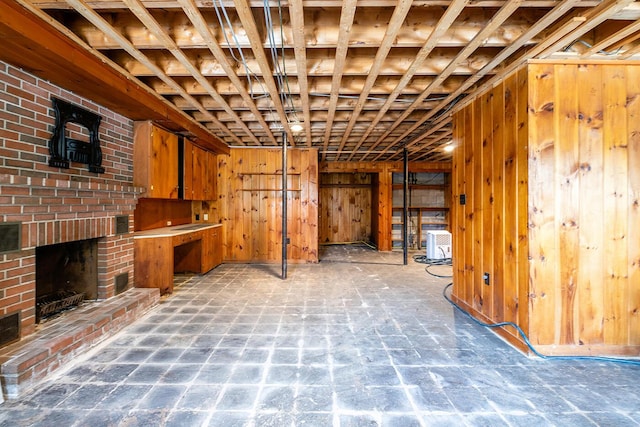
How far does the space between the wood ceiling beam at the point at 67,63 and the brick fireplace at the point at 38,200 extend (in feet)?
0.53

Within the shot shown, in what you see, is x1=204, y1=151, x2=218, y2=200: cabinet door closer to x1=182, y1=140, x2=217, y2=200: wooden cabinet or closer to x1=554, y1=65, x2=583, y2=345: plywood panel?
x1=182, y1=140, x2=217, y2=200: wooden cabinet

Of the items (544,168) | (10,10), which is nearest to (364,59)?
(544,168)

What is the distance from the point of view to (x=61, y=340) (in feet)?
6.50

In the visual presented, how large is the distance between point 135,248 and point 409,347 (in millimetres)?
3372

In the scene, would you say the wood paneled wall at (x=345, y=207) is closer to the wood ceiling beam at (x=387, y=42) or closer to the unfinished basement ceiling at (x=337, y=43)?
the unfinished basement ceiling at (x=337, y=43)

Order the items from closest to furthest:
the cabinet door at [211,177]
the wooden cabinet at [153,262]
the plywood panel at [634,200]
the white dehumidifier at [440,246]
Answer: the plywood panel at [634,200]
the wooden cabinet at [153,262]
the cabinet door at [211,177]
the white dehumidifier at [440,246]

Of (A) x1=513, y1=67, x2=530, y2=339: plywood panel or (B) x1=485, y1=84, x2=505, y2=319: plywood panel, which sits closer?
(A) x1=513, y1=67, x2=530, y2=339: plywood panel

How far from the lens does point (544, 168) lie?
86.6 inches

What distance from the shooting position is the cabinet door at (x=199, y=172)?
4.77 metres

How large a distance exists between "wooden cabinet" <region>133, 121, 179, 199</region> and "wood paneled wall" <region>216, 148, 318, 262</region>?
182 cm

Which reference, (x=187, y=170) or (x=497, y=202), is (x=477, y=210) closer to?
(x=497, y=202)

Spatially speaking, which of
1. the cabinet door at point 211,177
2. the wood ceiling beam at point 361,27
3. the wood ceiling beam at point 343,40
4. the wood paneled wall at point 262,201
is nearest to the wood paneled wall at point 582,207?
the wood ceiling beam at point 361,27

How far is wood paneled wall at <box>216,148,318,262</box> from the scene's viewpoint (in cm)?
581

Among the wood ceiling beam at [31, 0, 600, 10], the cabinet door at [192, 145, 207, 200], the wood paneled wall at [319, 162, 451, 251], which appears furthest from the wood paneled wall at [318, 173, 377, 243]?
the wood ceiling beam at [31, 0, 600, 10]
